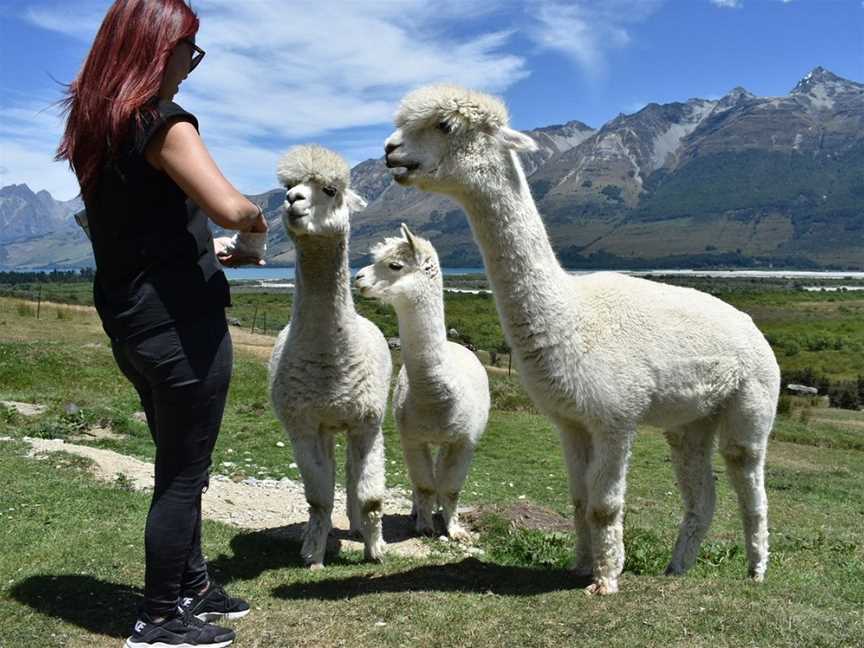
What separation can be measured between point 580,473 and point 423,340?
7.81 ft

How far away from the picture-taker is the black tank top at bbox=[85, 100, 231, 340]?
3.57 metres

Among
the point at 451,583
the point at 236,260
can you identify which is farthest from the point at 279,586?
the point at 236,260

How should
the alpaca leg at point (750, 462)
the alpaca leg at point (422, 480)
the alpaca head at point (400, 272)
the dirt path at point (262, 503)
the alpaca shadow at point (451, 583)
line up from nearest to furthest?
the alpaca shadow at point (451, 583) < the alpaca leg at point (750, 462) < the alpaca head at point (400, 272) < the dirt path at point (262, 503) < the alpaca leg at point (422, 480)

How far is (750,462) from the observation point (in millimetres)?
5617

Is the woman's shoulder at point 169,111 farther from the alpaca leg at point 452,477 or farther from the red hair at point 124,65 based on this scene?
the alpaca leg at point 452,477

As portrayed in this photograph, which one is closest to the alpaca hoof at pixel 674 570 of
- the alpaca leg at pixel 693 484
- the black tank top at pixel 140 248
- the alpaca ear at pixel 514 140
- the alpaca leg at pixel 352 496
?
the alpaca leg at pixel 693 484

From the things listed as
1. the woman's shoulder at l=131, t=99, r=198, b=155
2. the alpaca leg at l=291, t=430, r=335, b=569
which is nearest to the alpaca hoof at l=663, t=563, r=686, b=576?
the alpaca leg at l=291, t=430, r=335, b=569

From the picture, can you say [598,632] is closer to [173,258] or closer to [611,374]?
[611,374]

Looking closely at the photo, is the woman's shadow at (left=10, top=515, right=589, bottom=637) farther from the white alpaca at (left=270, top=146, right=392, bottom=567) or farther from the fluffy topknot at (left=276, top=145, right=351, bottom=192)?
the fluffy topknot at (left=276, top=145, right=351, bottom=192)

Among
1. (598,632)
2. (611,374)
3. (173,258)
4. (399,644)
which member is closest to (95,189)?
(173,258)

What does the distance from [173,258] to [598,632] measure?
2836mm

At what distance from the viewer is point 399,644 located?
156 inches

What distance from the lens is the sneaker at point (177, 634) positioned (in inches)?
148

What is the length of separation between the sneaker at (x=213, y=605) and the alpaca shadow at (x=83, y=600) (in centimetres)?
35
